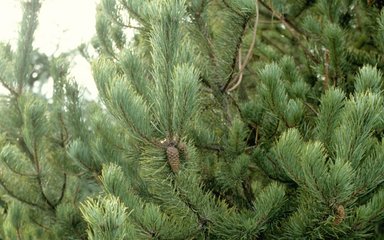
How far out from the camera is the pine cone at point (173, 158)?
1434 millimetres

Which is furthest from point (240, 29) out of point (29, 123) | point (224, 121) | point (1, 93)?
point (1, 93)

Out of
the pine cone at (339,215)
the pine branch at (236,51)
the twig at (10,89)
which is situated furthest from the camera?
the twig at (10,89)

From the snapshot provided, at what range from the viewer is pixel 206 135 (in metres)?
2.04

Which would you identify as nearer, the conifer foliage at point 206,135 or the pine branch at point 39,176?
the conifer foliage at point 206,135

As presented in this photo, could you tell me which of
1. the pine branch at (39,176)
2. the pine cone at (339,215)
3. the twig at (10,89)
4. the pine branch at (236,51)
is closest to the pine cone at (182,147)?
the pine cone at (339,215)

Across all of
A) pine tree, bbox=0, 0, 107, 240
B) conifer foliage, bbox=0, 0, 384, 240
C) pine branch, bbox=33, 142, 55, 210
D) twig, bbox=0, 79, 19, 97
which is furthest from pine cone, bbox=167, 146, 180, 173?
twig, bbox=0, 79, 19, 97

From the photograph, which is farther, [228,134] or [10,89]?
[10,89]

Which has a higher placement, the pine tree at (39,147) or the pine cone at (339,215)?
the pine tree at (39,147)

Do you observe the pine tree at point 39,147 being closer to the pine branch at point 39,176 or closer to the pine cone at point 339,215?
the pine branch at point 39,176

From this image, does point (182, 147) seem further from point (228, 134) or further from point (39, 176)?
point (39, 176)

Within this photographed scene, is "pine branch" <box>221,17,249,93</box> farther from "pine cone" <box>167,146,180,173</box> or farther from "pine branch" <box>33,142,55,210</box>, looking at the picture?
"pine branch" <box>33,142,55,210</box>

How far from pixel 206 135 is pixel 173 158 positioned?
606 millimetres

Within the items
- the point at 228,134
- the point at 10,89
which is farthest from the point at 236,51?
the point at 10,89

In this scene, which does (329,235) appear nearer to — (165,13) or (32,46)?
(165,13)
